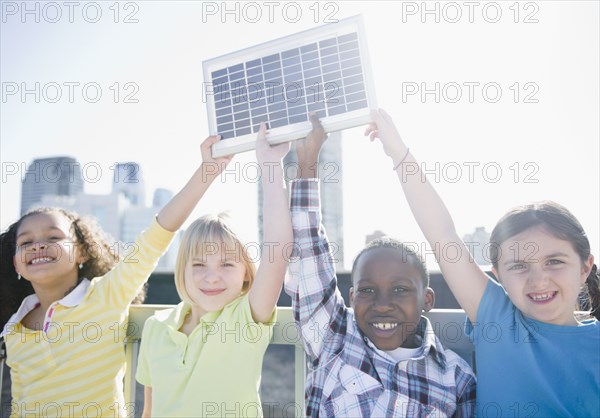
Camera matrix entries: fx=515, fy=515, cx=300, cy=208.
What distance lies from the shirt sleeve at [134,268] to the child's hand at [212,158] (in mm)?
429

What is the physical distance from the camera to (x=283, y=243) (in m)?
2.00

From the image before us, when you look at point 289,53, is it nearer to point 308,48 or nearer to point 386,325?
point 308,48

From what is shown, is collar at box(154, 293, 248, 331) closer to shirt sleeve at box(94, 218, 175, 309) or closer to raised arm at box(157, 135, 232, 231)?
shirt sleeve at box(94, 218, 175, 309)

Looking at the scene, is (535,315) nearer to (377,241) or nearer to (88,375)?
(377,241)

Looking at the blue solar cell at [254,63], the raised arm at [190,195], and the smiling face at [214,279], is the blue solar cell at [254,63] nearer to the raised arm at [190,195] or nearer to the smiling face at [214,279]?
the raised arm at [190,195]

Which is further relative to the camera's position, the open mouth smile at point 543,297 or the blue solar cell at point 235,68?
the blue solar cell at point 235,68

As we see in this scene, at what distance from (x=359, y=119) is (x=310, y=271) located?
1.99 ft

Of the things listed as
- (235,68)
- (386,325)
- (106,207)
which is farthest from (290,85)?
(106,207)

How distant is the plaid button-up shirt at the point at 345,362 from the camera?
185 cm

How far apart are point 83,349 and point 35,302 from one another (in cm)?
51

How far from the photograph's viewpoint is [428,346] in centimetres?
190

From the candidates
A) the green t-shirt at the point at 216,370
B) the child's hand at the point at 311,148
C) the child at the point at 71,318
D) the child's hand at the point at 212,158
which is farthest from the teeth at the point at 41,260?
the child's hand at the point at 311,148

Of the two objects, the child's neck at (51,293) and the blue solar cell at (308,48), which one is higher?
the blue solar cell at (308,48)

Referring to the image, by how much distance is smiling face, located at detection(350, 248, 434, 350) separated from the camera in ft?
6.32
